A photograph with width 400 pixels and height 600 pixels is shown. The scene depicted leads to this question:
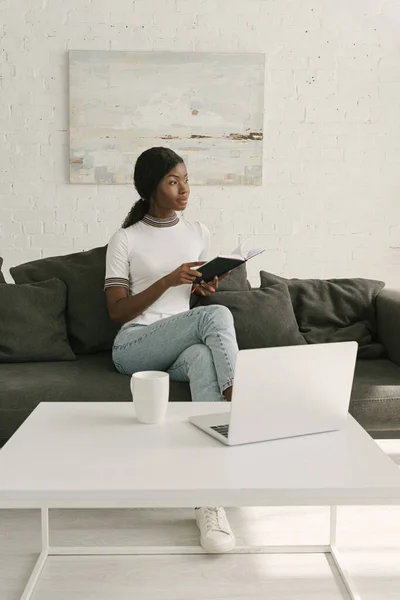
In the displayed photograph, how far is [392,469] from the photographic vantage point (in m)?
1.43

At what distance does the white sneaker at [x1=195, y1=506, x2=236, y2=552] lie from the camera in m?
1.98

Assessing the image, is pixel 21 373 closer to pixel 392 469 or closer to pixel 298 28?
pixel 392 469

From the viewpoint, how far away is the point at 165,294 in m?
2.72

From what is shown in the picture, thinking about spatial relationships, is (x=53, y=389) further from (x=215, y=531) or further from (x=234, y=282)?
(x=234, y=282)

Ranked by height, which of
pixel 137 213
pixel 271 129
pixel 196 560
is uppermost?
pixel 271 129

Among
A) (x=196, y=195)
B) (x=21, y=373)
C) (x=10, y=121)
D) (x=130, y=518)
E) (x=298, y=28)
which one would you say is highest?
(x=298, y=28)

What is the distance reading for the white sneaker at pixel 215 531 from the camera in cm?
198

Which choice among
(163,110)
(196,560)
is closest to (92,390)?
(196,560)

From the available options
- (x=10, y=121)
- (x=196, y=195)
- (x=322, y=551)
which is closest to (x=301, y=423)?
(x=322, y=551)

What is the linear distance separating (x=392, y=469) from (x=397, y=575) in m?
0.67

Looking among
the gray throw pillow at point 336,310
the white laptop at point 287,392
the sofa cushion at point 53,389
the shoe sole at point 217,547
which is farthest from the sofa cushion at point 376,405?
the white laptop at point 287,392

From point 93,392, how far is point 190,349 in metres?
0.36

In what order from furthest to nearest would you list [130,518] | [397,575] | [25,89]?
1. [25,89]
2. [130,518]
3. [397,575]

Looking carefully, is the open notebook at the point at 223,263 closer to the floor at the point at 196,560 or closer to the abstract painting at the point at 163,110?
the floor at the point at 196,560
